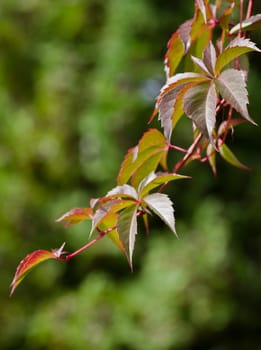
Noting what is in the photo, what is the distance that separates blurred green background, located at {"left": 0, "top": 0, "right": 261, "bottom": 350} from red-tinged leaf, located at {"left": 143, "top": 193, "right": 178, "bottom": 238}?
9.08 ft

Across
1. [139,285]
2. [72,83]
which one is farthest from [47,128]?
[139,285]

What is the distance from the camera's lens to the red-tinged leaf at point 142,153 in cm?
79

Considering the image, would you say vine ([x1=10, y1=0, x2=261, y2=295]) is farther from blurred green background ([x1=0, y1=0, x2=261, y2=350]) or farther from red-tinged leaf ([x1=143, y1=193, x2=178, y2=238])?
blurred green background ([x1=0, y1=0, x2=261, y2=350])

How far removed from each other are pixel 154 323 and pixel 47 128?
1422 millimetres

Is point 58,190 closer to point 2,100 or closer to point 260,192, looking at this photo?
point 2,100

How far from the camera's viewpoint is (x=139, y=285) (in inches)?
142

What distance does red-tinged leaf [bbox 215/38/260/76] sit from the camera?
2.08 ft

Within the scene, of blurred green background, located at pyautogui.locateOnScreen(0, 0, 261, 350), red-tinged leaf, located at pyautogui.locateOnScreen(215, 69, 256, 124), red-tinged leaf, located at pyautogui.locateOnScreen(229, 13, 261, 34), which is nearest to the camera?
red-tinged leaf, located at pyautogui.locateOnScreen(215, 69, 256, 124)

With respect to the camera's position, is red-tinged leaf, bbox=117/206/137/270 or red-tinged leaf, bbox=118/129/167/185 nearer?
red-tinged leaf, bbox=117/206/137/270

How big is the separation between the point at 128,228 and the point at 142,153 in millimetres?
151

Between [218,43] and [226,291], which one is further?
[226,291]

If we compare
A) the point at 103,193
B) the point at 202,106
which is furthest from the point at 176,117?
the point at 103,193

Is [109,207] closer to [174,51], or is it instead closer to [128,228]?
[128,228]

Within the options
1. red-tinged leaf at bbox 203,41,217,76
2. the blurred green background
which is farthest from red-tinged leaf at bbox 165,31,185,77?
the blurred green background
